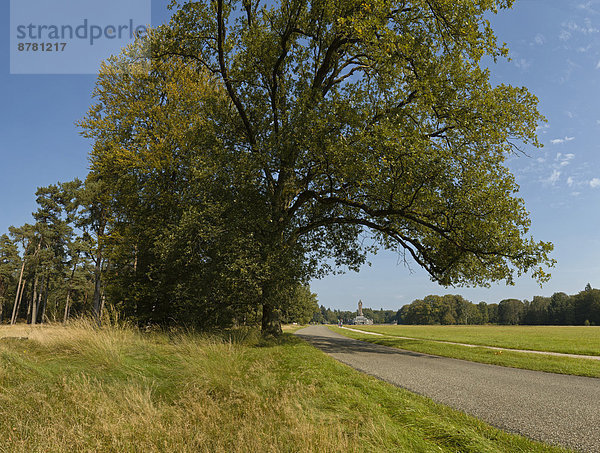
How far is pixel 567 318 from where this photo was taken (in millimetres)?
100000

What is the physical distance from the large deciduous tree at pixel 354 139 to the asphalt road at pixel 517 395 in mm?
5527

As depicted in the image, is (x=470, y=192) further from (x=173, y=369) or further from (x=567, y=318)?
(x=567, y=318)

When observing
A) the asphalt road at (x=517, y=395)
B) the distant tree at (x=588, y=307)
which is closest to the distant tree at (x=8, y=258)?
the asphalt road at (x=517, y=395)

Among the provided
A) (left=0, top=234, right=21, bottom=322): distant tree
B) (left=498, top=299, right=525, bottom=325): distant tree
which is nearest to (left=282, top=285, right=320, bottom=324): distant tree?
(left=0, top=234, right=21, bottom=322): distant tree

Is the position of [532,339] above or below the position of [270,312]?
below

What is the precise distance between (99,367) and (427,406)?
6615mm

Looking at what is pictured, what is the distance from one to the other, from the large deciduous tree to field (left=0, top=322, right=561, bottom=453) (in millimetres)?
5965

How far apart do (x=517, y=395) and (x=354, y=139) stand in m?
9.24

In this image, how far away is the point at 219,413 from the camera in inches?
176

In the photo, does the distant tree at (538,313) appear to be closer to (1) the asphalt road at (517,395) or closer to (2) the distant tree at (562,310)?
(2) the distant tree at (562,310)

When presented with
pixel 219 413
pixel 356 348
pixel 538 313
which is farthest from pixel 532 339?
pixel 538 313

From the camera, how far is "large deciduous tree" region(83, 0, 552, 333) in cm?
1213

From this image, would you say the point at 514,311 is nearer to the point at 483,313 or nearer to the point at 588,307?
the point at 483,313

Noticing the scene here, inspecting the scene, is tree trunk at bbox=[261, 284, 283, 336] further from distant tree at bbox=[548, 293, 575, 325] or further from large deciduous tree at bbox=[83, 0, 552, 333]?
distant tree at bbox=[548, 293, 575, 325]
